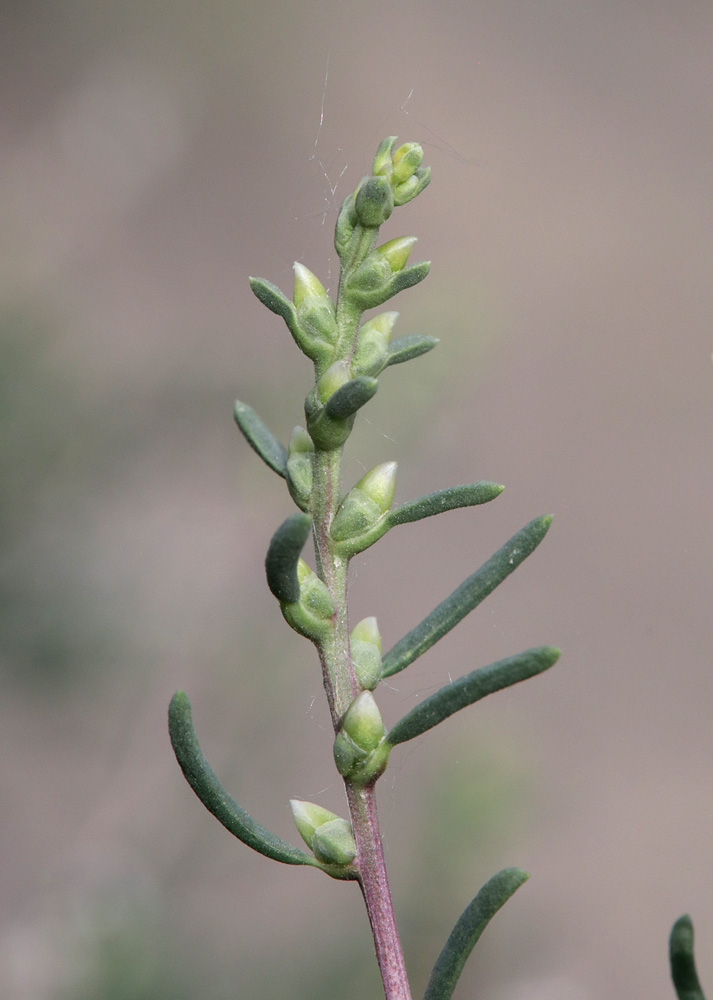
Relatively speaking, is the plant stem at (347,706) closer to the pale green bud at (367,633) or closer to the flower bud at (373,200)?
the pale green bud at (367,633)

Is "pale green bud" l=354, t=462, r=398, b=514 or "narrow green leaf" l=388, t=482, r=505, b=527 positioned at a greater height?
"pale green bud" l=354, t=462, r=398, b=514

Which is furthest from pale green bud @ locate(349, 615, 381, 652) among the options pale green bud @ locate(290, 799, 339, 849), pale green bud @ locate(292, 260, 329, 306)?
pale green bud @ locate(292, 260, 329, 306)

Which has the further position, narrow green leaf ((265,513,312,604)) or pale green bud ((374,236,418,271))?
pale green bud ((374,236,418,271))

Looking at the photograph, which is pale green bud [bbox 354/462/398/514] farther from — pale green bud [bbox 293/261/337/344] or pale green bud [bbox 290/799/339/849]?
pale green bud [bbox 290/799/339/849]

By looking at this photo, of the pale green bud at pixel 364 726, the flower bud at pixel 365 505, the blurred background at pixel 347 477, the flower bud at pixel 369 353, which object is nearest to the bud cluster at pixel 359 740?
the pale green bud at pixel 364 726

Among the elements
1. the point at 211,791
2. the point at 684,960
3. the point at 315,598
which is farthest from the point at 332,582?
the point at 684,960

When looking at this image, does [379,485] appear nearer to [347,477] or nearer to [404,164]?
[404,164]
